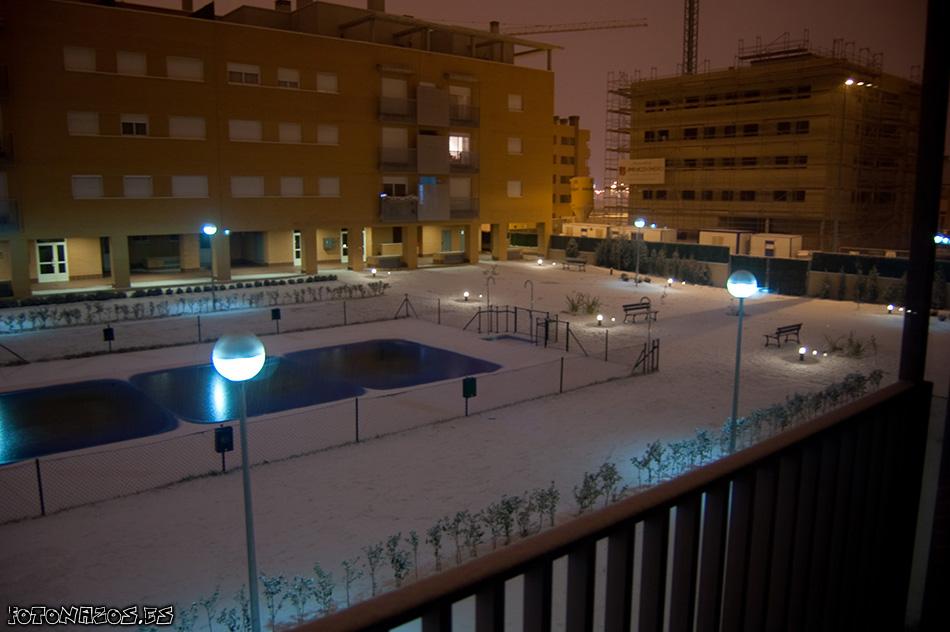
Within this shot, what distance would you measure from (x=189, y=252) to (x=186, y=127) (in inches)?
300

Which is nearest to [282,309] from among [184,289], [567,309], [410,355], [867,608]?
[184,289]

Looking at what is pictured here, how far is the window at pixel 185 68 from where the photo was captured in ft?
115

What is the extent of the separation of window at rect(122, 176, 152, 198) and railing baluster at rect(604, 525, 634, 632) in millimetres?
36486

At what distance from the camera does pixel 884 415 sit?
3.65 metres

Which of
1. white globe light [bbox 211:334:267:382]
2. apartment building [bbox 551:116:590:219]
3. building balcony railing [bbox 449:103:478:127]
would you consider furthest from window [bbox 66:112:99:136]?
apartment building [bbox 551:116:590:219]

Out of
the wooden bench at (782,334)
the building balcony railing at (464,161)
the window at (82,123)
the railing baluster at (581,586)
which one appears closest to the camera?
the railing baluster at (581,586)

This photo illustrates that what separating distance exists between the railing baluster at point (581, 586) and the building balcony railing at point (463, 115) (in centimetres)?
4452

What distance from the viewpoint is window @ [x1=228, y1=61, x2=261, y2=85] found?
37031 millimetres

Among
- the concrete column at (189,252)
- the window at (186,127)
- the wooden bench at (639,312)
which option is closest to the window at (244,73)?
the window at (186,127)

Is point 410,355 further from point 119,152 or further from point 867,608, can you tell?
point 119,152

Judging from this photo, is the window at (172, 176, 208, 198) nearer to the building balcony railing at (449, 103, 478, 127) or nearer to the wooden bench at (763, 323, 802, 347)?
the building balcony railing at (449, 103, 478, 127)

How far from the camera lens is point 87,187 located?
33656mm

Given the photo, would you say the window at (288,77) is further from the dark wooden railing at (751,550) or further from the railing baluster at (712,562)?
the railing baluster at (712,562)

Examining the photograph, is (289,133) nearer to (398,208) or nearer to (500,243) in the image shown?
(398,208)
